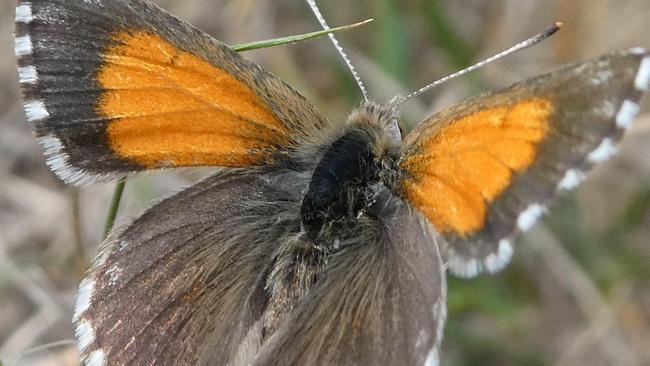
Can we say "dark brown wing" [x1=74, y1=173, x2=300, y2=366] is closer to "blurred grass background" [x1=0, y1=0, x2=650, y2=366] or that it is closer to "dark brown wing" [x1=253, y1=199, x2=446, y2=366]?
"dark brown wing" [x1=253, y1=199, x2=446, y2=366]

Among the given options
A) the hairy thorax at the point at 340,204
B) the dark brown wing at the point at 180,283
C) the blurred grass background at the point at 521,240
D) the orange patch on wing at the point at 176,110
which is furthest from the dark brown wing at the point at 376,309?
the blurred grass background at the point at 521,240

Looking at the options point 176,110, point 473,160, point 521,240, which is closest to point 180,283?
point 176,110

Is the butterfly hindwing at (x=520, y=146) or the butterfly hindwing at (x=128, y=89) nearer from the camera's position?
the butterfly hindwing at (x=520, y=146)

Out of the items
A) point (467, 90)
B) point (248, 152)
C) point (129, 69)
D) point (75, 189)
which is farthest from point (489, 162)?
point (467, 90)

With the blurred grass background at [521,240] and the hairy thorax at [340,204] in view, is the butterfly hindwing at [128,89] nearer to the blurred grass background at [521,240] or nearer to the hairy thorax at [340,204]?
the hairy thorax at [340,204]

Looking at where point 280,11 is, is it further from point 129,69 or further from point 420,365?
point 420,365

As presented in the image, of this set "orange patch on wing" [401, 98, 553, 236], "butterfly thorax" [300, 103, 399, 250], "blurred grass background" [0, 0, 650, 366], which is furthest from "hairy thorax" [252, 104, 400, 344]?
"blurred grass background" [0, 0, 650, 366]

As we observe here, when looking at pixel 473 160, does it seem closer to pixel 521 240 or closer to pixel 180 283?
pixel 180 283
